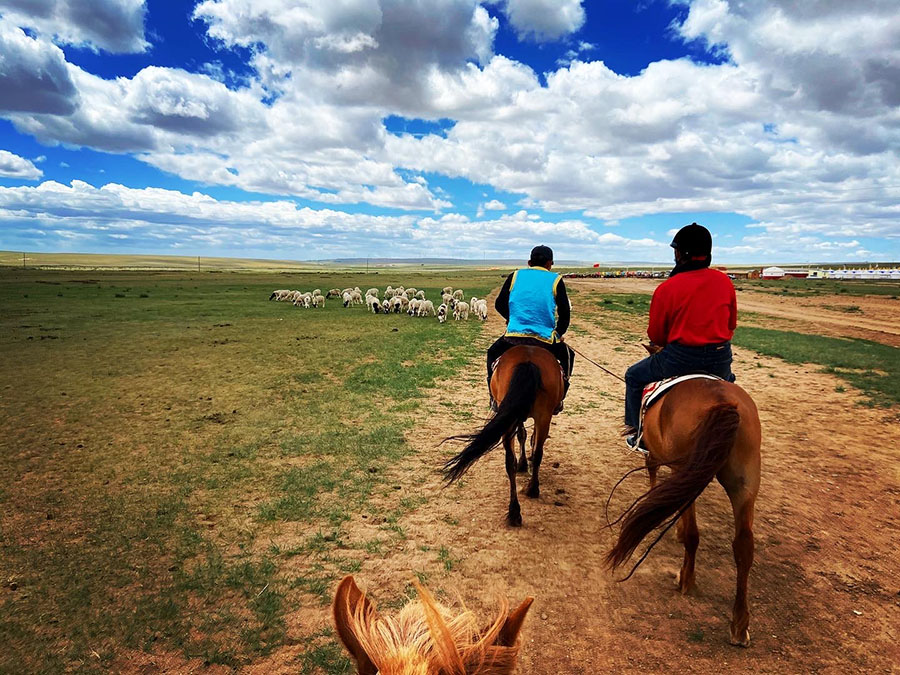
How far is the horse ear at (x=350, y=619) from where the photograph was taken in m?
1.39

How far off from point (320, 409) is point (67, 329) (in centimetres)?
1553

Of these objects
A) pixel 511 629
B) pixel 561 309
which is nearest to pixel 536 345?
pixel 561 309

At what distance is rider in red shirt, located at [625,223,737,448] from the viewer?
4074 millimetres

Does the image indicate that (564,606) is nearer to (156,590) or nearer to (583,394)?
(156,590)

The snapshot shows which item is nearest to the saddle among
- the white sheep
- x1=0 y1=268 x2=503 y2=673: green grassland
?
x1=0 y1=268 x2=503 y2=673: green grassland

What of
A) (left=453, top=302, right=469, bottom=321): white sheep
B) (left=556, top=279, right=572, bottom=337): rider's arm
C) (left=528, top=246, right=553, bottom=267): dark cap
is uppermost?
(left=528, top=246, right=553, bottom=267): dark cap

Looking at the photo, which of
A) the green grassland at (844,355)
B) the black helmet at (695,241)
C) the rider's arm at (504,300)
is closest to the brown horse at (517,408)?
the rider's arm at (504,300)

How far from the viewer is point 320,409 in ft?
29.1

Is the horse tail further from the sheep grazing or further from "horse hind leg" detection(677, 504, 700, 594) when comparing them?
the sheep grazing

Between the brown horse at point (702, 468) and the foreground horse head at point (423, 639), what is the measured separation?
1703 mm

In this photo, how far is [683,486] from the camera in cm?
300

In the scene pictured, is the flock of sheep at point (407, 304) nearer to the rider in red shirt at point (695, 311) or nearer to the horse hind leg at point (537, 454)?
the horse hind leg at point (537, 454)

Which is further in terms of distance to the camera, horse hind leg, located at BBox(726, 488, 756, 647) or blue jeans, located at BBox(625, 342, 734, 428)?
blue jeans, located at BBox(625, 342, 734, 428)

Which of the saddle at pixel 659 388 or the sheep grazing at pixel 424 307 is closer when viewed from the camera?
the saddle at pixel 659 388
